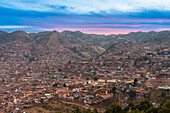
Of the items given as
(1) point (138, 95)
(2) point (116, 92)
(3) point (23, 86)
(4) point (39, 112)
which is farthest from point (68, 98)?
(3) point (23, 86)

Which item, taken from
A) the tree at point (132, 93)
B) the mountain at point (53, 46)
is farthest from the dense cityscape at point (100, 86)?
the mountain at point (53, 46)

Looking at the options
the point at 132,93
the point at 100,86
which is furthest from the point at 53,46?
the point at 132,93

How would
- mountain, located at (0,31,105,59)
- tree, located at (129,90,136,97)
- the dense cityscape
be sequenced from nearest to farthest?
the dense cityscape, tree, located at (129,90,136,97), mountain, located at (0,31,105,59)

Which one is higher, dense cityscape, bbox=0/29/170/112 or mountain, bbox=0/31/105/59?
mountain, bbox=0/31/105/59

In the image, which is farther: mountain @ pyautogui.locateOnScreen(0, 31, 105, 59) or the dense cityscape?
mountain @ pyautogui.locateOnScreen(0, 31, 105, 59)

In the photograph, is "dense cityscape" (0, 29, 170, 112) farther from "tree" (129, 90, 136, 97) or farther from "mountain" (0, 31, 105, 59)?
"mountain" (0, 31, 105, 59)

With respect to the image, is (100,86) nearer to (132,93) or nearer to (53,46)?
(132,93)

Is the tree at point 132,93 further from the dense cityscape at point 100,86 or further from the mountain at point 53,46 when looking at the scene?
the mountain at point 53,46

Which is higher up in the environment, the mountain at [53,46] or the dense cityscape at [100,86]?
the mountain at [53,46]

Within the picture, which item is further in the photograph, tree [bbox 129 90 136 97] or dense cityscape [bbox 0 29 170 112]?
tree [bbox 129 90 136 97]

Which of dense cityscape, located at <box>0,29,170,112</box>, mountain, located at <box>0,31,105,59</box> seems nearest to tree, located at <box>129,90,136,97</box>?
dense cityscape, located at <box>0,29,170,112</box>

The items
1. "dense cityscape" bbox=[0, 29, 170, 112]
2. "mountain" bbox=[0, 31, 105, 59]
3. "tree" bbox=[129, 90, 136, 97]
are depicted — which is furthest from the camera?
"mountain" bbox=[0, 31, 105, 59]
